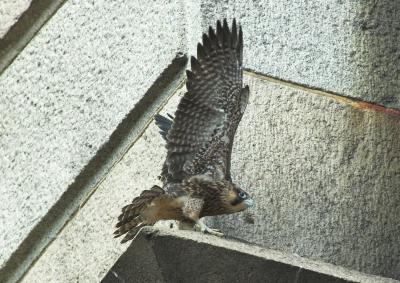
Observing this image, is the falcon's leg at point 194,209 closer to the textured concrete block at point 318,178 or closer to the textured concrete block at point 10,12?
the textured concrete block at point 318,178

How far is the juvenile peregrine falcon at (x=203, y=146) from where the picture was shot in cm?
445

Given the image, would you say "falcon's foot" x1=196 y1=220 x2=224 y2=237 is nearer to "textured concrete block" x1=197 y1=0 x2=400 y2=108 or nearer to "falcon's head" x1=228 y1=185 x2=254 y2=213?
"falcon's head" x1=228 y1=185 x2=254 y2=213

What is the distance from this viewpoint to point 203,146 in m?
4.62

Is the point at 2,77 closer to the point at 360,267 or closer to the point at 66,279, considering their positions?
the point at 66,279

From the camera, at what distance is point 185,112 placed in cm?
451

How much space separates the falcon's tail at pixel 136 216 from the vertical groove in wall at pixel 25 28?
107 cm

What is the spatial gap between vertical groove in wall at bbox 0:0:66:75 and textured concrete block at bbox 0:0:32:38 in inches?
0.6

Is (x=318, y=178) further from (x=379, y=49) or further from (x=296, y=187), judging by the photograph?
(x=379, y=49)

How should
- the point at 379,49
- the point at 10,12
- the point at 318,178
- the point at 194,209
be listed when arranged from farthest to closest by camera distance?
the point at 10,12 → the point at 379,49 → the point at 318,178 → the point at 194,209

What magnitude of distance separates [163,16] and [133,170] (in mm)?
591

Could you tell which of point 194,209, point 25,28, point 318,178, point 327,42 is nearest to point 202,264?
point 194,209

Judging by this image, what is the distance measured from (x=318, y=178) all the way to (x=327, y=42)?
22.9 inches

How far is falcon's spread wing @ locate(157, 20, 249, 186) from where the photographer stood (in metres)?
4.48

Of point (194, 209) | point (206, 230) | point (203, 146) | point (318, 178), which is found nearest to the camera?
point (206, 230)
